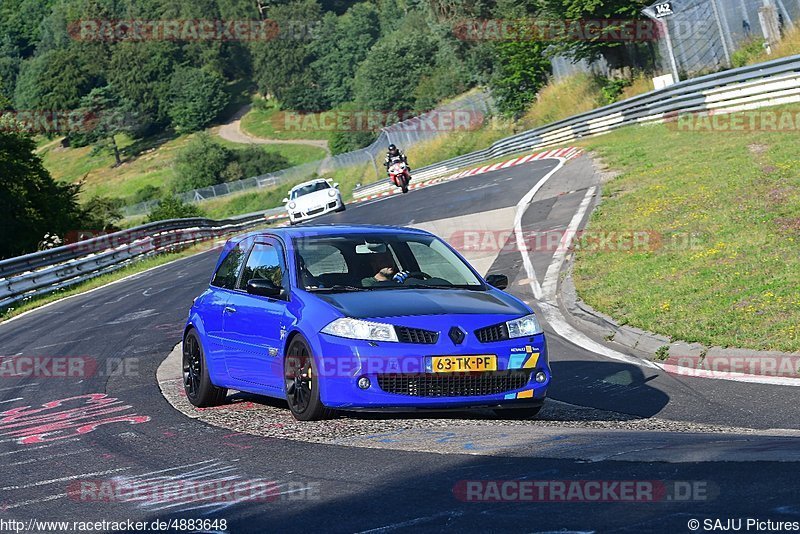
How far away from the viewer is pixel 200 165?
375ft

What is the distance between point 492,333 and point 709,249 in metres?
8.13

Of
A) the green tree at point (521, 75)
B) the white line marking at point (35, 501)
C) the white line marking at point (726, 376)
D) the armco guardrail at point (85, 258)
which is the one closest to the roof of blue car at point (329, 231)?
the white line marking at point (726, 376)

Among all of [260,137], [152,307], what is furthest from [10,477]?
[260,137]

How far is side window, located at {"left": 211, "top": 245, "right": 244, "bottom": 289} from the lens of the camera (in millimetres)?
10555

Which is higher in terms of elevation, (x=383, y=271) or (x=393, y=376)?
(x=383, y=271)

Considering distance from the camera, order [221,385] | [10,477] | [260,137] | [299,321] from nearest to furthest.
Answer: [10,477]
[299,321]
[221,385]
[260,137]

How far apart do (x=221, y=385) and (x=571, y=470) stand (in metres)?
4.77

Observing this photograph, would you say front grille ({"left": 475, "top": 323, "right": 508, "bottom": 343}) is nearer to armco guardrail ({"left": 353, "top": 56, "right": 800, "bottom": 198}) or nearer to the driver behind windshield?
the driver behind windshield

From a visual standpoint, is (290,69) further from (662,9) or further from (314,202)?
(662,9)

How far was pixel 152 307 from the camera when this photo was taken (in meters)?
21.3

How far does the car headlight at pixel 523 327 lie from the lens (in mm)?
8750

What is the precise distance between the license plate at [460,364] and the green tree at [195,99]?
14242 cm

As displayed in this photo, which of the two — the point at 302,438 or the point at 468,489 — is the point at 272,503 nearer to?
the point at 468,489

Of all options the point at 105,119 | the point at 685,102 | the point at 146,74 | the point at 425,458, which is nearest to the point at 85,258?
the point at 685,102
